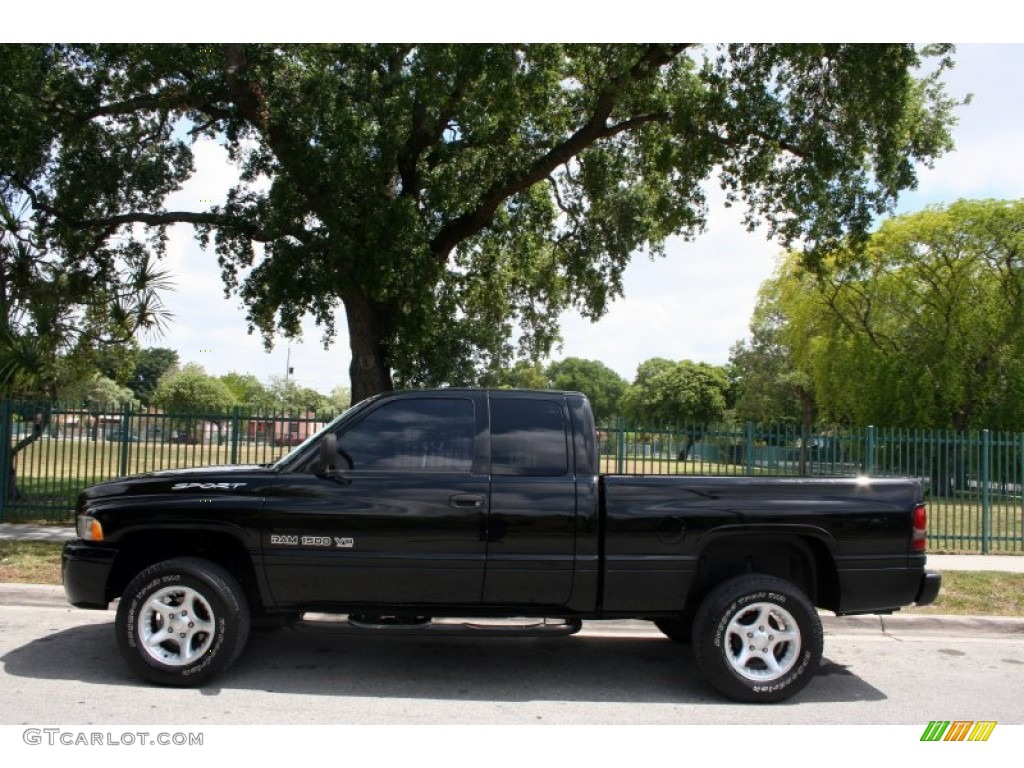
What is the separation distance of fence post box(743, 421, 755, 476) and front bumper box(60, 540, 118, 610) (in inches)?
356

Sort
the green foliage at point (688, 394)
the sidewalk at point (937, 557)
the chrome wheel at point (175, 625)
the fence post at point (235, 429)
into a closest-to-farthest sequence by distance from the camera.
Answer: the chrome wheel at point (175, 625) < the sidewalk at point (937, 557) < the fence post at point (235, 429) < the green foliage at point (688, 394)

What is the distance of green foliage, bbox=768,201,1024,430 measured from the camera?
3042cm

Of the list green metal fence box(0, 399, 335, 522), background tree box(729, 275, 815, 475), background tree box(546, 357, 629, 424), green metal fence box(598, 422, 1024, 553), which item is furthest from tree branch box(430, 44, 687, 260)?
background tree box(546, 357, 629, 424)

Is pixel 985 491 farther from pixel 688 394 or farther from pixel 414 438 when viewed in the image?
pixel 688 394

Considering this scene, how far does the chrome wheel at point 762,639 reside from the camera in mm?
5480

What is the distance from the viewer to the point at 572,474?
18.4 feet

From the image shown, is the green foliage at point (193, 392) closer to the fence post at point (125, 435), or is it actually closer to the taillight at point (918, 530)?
the fence post at point (125, 435)

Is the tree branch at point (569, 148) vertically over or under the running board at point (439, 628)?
over

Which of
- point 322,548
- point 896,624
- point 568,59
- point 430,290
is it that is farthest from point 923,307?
point 322,548

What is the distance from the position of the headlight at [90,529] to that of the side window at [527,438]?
102 inches

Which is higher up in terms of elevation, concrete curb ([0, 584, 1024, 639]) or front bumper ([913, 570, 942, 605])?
front bumper ([913, 570, 942, 605])

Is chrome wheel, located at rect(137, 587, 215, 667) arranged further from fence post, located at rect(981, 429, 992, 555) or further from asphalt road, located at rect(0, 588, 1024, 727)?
fence post, located at rect(981, 429, 992, 555)

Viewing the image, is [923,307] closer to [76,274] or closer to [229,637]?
[76,274]

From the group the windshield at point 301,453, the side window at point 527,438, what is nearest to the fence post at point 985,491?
the side window at point 527,438
